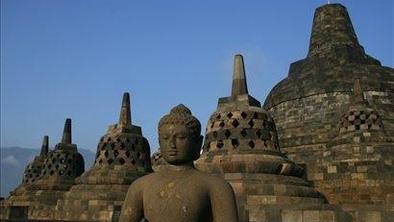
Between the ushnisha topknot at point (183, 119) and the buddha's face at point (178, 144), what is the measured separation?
35 mm

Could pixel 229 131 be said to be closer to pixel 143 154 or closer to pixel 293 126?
pixel 143 154

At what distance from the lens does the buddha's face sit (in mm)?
3709

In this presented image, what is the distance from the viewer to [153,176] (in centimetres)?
373

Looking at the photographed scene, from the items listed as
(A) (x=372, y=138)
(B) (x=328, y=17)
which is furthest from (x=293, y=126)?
(B) (x=328, y=17)

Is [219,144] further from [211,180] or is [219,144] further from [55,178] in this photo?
[55,178]

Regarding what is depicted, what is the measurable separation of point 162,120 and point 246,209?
566 centimetres

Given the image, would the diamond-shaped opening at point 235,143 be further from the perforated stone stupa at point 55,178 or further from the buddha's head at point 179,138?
the perforated stone stupa at point 55,178

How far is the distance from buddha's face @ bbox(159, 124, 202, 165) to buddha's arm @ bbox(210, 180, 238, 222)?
36 cm

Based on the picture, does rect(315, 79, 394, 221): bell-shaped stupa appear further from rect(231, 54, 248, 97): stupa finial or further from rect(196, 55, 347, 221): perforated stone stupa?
rect(231, 54, 248, 97): stupa finial

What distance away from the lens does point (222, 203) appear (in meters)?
3.49

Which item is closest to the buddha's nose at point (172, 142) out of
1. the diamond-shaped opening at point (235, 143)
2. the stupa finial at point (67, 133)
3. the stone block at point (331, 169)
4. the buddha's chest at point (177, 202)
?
the buddha's chest at point (177, 202)

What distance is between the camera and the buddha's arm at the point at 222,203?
11.3 ft

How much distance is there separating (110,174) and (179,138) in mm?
14590

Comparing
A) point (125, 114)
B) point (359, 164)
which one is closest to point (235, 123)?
point (359, 164)
